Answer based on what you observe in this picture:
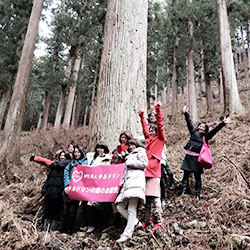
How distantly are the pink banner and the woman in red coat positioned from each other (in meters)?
0.46

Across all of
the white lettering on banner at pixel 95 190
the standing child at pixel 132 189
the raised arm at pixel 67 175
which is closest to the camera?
the standing child at pixel 132 189

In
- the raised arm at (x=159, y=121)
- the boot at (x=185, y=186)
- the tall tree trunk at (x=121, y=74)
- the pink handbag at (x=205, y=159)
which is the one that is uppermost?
the tall tree trunk at (x=121, y=74)

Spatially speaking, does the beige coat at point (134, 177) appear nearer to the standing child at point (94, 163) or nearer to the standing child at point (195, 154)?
the standing child at point (94, 163)

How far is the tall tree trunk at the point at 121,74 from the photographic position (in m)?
3.96

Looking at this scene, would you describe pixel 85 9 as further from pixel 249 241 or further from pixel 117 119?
pixel 249 241

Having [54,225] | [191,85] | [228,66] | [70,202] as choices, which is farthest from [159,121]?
[191,85]

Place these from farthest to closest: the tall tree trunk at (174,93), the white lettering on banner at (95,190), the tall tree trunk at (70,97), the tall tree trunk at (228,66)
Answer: the tall tree trunk at (70,97) → the tall tree trunk at (174,93) → the tall tree trunk at (228,66) → the white lettering on banner at (95,190)

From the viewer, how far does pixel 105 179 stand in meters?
3.46

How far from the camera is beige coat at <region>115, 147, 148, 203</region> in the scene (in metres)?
3.00

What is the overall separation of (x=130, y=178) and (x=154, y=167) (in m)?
0.60

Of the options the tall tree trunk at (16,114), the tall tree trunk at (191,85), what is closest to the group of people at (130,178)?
the tall tree trunk at (16,114)

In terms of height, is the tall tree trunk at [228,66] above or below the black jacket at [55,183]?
above

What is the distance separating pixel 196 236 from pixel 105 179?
4.54ft

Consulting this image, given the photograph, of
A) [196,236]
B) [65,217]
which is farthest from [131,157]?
[65,217]
